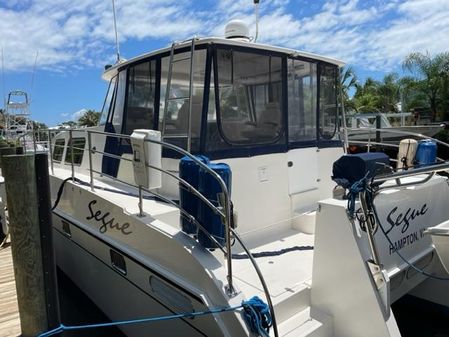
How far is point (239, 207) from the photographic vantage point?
3.79 metres

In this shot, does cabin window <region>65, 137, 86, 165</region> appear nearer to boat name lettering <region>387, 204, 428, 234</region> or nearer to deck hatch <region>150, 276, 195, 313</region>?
deck hatch <region>150, 276, 195, 313</region>

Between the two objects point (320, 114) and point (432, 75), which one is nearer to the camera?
point (320, 114)

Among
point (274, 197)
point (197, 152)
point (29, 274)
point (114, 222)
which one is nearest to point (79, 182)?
point (114, 222)

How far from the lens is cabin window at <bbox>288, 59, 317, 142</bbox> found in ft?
14.3

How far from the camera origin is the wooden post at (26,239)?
250 centimetres

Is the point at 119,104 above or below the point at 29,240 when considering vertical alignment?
above

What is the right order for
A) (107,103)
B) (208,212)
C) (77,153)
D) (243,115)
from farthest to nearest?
(77,153) → (107,103) → (243,115) → (208,212)

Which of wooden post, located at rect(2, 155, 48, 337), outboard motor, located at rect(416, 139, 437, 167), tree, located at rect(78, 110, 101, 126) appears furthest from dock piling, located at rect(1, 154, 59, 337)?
tree, located at rect(78, 110, 101, 126)

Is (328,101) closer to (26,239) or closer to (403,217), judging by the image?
(403,217)

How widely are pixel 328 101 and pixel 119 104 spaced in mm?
2567

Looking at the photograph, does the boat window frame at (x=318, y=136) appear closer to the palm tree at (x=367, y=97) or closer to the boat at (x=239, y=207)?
the boat at (x=239, y=207)

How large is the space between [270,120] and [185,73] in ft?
3.33

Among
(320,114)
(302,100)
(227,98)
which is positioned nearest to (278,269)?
(227,98)

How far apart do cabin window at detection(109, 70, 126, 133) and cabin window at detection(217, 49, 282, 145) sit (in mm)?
1404
